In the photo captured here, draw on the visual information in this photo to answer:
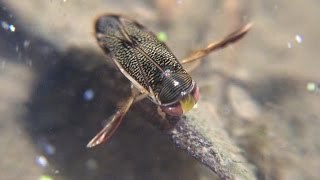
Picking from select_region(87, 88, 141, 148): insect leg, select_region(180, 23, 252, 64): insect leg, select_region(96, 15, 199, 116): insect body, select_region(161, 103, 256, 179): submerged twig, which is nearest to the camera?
select_region(161, 103, 256, 179): submerged twig

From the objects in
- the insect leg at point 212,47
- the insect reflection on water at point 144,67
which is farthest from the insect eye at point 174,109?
the insect leg at point 212,47

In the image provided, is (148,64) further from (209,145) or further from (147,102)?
(209,145)

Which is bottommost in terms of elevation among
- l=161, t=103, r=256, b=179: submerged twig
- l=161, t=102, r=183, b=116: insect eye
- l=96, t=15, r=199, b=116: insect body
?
l=161, t=103, r=256, b=179: submerged twig

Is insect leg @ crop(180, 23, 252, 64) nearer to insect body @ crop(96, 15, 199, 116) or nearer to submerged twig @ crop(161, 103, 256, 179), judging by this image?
insect body @ crop(96, 15, 199, 116)

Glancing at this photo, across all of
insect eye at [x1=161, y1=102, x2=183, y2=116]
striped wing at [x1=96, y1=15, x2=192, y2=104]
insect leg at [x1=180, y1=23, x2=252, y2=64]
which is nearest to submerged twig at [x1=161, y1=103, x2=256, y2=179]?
insect eye at [x1=161, y1=102, x2=183, y2=116]

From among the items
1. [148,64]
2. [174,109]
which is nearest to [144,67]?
[148,64]
